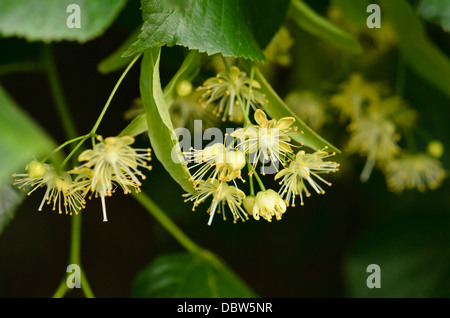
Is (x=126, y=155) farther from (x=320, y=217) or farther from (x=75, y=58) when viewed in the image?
(x=320, y=217)

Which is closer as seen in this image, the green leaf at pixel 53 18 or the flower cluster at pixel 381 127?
the green leaf at pixel 53 18

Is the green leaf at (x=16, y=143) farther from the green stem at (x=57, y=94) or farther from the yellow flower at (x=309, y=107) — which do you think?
the yellow flower at (x=309, y=107)

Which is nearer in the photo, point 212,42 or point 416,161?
point 212,42

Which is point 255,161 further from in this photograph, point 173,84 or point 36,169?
A: point 36,169

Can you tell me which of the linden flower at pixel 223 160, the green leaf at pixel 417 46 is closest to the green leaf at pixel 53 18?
the linden flower at pixel 223 160

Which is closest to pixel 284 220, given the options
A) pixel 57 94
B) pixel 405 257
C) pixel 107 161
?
pixel 405 257

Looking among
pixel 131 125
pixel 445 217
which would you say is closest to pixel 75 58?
pixel 131 125
